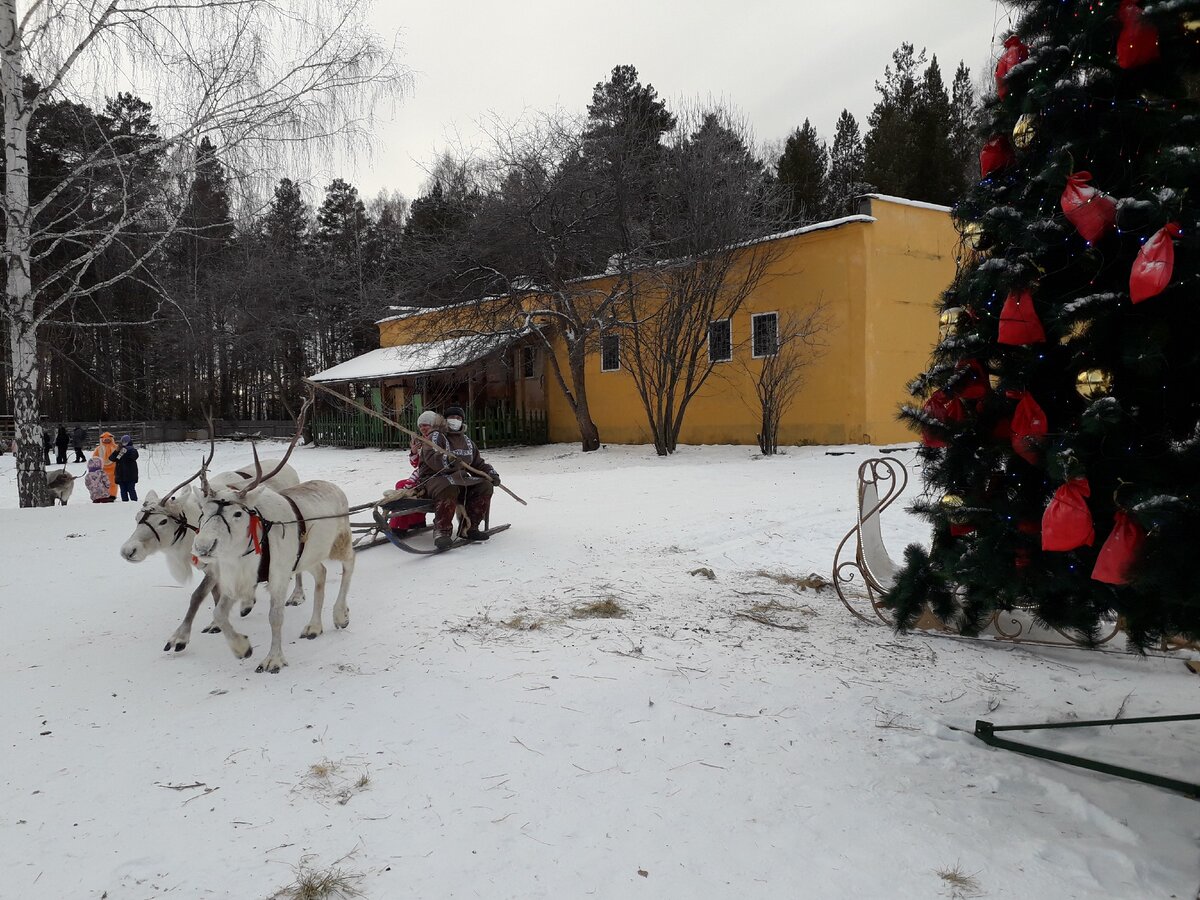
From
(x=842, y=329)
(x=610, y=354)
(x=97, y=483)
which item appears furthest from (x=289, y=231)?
(x=842, y=329)

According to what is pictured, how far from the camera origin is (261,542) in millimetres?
4375

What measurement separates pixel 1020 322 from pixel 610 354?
19999 millimetres

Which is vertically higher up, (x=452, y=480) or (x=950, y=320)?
(x=950, y=320)

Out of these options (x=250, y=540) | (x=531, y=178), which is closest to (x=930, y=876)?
(x=250, y=540)

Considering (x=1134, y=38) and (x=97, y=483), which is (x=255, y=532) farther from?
(x=97, y=483)

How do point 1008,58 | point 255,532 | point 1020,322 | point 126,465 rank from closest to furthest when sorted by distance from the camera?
1. point 1020,322
2. point 1008,58
3. point 255,532
4. point 126,465

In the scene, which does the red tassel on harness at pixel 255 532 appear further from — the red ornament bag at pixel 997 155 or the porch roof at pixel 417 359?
the porch roof at pixel 417 359

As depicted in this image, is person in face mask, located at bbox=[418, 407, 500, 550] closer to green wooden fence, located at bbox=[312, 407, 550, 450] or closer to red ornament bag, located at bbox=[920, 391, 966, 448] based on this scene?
red ornament bag, located at bbox=[920, 391, 966, 448]

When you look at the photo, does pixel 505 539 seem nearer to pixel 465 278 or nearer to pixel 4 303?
pixel 4 303

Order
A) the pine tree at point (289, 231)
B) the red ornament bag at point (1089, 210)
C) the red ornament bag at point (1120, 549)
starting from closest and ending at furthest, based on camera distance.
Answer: the red ornament bag at point (1120, 549) < the red ornament bag at point (1089, 210) < the pine tree at point (289, 231)

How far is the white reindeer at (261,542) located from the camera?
13.7ft

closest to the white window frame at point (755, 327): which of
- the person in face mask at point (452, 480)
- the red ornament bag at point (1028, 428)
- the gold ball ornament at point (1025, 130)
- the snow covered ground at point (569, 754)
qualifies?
the person in face mask at point (452, 480)

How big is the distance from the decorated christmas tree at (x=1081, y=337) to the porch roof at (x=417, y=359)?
18.0 meters

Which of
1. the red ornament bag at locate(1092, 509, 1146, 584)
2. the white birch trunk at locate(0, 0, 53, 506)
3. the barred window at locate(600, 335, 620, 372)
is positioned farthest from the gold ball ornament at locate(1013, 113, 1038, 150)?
the barred window at locate(600, 335, 620, 372)
